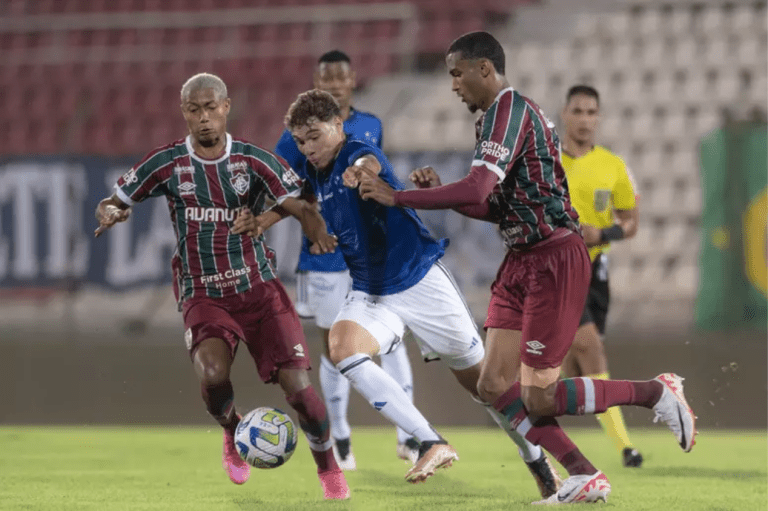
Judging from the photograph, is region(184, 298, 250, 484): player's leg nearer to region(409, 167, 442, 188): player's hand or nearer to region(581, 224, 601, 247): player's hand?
region(409, 167, 442, 188): player's hand

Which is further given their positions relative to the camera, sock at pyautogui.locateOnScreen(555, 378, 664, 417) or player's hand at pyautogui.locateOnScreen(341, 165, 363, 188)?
sock at pyautogui.locateOnScreen(555, 378, 664, 417)

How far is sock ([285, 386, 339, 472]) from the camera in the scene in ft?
17.4

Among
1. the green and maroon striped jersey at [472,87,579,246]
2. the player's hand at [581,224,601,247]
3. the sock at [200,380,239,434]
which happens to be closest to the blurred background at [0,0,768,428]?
the player's hand at [581,224,601,247]

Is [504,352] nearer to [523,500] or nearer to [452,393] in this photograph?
[523,500]

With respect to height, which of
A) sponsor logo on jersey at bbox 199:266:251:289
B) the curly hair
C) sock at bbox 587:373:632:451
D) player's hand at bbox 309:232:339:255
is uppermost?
the curly hair

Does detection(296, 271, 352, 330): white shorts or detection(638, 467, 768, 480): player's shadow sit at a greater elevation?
detection(296, 271, 352, 330): white shorts

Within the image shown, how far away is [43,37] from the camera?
15.0 m

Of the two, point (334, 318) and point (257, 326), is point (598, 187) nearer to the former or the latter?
point (334, 318)

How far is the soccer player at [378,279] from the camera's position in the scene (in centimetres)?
523

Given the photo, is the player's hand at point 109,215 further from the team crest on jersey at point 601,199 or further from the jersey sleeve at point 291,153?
the team crest on jersey at point 601,199

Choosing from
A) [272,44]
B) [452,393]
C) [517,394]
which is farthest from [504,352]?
[272,44]

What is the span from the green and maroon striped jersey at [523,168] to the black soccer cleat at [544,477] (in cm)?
96

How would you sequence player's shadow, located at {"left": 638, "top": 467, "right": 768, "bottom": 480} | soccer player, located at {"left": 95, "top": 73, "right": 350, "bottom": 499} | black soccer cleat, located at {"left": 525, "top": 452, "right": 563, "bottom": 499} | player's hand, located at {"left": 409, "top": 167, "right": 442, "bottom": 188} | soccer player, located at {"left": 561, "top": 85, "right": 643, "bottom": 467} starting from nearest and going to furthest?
1. player's hand, located at {"left": 409, "top": 167, "right": 442, "bottom": 188}
2. black soccer cleat, located at {"left": 525, "top": 452, "right": 563, "bottom": 499}
3. soccer player, located at {"left": 95, "top": 73, "right": 350, "bottom": 499}
4. player's shadow, located at {"left": 638, "top": 467, "right": 768, "bottom": 480}
5. soccer player, located at {"left": 561, "top": 85, "right": 643, "bottom": 467}

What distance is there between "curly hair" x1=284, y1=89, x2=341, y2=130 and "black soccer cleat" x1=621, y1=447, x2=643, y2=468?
8.83 ft
